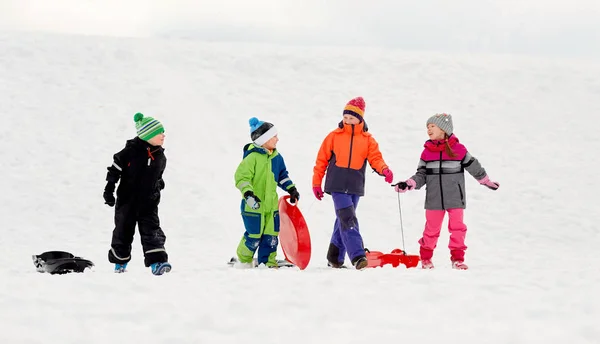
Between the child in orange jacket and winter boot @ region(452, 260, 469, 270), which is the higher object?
the child in orange jacket

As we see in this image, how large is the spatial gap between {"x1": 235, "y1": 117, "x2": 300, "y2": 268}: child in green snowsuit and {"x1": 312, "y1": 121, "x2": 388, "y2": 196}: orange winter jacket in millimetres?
446

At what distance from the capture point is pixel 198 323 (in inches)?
168

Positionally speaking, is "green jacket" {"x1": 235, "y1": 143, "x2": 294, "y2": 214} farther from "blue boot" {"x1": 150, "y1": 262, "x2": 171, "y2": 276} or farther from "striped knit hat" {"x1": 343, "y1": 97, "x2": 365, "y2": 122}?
"blue boot" {"x1": 150, "y1": 262, "x2": 171, "y2": 276}

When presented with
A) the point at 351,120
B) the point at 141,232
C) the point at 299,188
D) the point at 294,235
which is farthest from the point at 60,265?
the point at 299,188

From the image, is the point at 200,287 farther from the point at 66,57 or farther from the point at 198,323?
the point at 66,57

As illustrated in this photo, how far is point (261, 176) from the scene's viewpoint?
721cm

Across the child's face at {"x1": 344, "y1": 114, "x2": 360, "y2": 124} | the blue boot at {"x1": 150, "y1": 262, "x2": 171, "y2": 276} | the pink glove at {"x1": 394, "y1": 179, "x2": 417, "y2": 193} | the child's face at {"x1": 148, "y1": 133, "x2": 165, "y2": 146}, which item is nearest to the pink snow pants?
the pink glove at {"x1": 394, "y1": 179, "x2": 417, "y2": 193}

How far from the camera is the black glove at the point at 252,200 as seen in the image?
6.84 metres

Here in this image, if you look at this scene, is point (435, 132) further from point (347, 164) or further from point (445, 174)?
point (347, 164)

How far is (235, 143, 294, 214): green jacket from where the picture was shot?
23.3ft

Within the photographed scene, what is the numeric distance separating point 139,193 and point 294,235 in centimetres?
172

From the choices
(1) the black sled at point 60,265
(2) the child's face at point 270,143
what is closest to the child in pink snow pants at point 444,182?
(2) the child's face at point 270,143

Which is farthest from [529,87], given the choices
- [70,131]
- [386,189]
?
[70,131]

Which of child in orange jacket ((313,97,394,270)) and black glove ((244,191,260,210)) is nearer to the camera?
black glove ((244,191,260,210))
